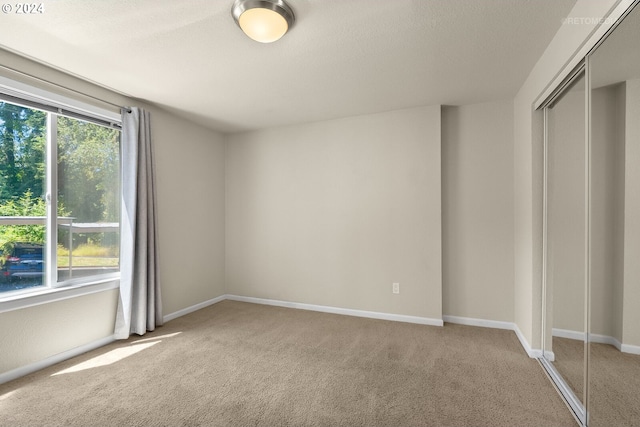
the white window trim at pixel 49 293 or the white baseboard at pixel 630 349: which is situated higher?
the white baseboard at pixel 630 349

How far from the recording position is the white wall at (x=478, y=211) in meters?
3.24

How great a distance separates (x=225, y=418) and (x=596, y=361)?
85.6 inches

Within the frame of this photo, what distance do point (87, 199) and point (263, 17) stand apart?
251 centimetres

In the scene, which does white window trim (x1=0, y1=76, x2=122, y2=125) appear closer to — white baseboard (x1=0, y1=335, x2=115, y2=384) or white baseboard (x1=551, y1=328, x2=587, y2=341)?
white baseboard (x1=0, y1=335, x2=115, y2=384)

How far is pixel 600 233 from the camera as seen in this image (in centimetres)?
161

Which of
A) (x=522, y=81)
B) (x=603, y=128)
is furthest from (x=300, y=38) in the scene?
(x=522, y=81)

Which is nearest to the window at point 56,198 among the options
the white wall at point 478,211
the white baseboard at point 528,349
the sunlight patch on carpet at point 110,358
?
the sunlight patch on carpet at point 110,358

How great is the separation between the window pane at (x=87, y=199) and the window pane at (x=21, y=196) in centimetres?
14

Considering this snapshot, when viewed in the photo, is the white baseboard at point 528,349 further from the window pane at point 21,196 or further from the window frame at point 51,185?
the window pane at point 21,196

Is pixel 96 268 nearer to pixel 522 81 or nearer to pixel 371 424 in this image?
pixel 371 424

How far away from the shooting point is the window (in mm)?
2369

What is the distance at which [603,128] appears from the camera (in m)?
1.60

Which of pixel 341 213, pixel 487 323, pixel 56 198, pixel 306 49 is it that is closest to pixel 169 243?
pixel 56 198

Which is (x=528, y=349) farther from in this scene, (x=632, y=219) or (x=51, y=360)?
(x=51, y=360)
